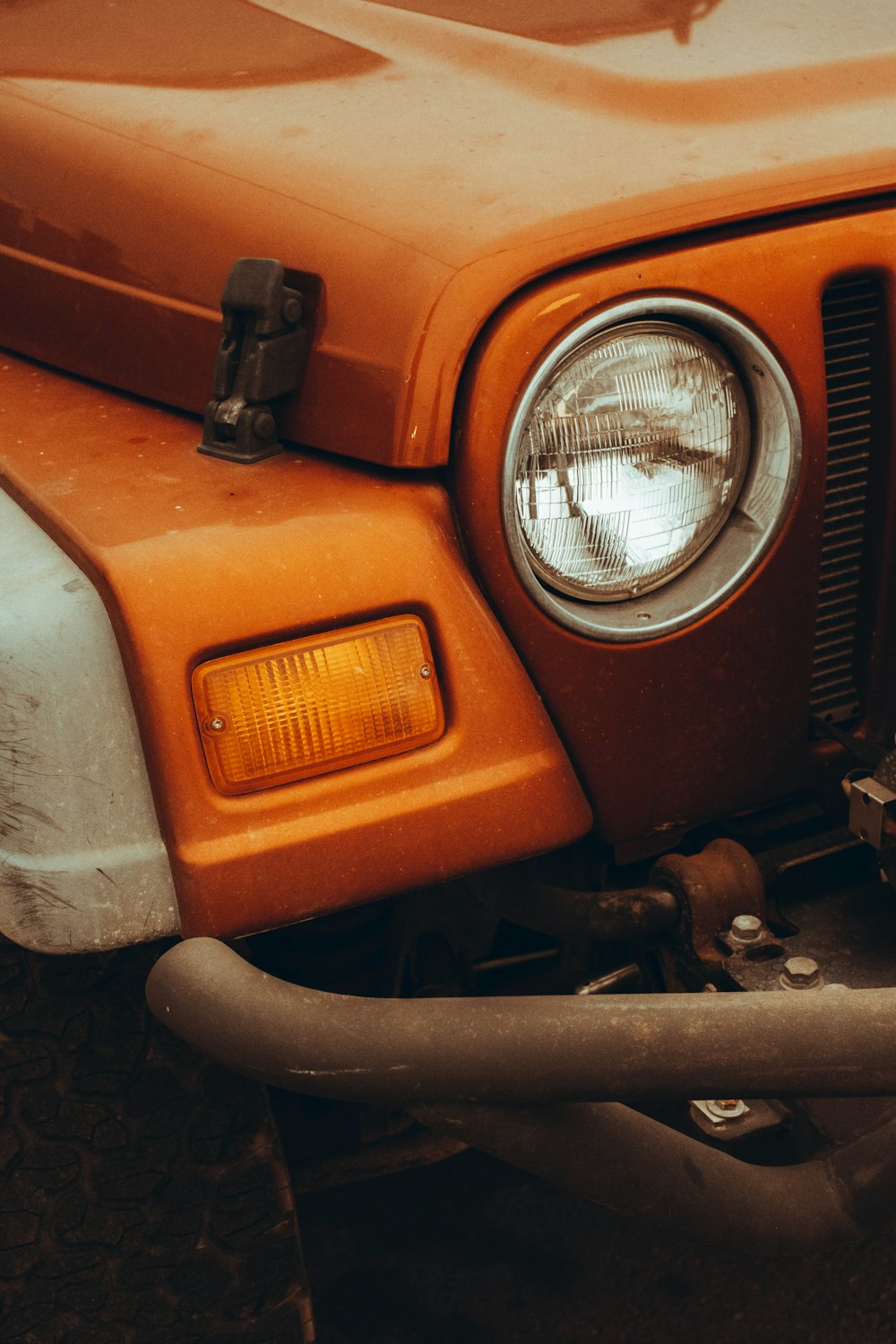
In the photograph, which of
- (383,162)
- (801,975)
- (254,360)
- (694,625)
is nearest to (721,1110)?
(801,975)

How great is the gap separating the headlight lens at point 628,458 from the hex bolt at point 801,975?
1.28 feet

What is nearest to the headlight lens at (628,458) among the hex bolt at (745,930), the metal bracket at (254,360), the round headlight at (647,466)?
the round headlight at (647,466)

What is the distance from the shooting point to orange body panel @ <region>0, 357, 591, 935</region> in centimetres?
118

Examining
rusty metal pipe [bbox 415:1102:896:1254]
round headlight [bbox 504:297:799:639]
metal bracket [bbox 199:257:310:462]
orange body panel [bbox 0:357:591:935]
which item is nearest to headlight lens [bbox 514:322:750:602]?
round headlight [bbox 504:297:799:639]

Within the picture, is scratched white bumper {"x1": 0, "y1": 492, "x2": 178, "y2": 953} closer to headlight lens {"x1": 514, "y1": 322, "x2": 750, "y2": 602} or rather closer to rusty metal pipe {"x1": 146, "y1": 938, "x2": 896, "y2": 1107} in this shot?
rusty metal pipe {"x1": 146, "y1": 938, "x2": 896, "y2": 1107}

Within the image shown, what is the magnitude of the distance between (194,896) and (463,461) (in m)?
0.45

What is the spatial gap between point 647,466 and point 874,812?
0.40m

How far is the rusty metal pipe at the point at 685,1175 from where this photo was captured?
1.16m

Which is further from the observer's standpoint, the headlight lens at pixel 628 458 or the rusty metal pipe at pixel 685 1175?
the headlight lens at pixel 628 458

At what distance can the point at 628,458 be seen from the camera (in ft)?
4.35

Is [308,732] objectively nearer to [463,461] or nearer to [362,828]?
[362,828]

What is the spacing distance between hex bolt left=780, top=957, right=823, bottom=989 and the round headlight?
35cm

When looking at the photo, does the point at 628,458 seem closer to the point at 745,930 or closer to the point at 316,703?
the point at 316,703

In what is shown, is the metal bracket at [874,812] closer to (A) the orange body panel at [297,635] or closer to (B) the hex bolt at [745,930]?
(B) the hex bolt at [745,930]
